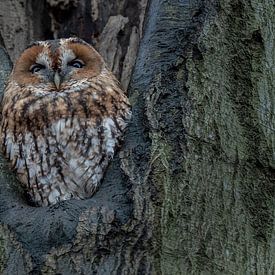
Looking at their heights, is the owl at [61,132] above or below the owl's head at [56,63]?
below

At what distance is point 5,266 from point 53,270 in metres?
0.13

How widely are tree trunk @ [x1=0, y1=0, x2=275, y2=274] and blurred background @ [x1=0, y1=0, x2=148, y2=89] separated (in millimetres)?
1046

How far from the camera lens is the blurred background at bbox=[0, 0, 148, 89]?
124 inches

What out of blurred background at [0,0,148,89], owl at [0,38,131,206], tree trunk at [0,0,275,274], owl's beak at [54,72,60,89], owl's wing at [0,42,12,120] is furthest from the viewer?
blurred background at [0,0,148,89]

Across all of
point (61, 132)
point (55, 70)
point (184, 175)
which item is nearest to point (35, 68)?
point (55, 70)

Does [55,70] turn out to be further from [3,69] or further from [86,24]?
[86,24]

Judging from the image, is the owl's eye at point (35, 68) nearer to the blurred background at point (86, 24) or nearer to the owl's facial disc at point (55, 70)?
the owl's facial disc at point (55, 70)

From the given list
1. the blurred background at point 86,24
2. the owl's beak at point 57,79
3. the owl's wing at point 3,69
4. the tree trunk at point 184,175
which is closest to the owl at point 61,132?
the owl's beak at point 57,79

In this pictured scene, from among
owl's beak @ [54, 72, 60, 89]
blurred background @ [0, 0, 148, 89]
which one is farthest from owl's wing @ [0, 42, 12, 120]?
A: blurred background @ [0, 0, 148, 89]

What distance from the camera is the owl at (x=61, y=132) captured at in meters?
2.37

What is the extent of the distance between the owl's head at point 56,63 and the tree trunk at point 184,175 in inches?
20.5

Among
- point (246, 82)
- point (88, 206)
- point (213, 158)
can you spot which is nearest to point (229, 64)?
point (246, 82)

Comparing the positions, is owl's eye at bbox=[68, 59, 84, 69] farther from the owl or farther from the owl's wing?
the owl's wing

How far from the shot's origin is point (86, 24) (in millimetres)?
3221
